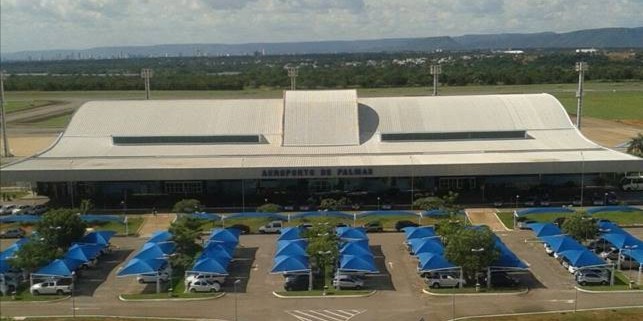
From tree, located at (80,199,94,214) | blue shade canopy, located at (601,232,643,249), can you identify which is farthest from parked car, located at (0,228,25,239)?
blue shade canopy, located at (601,232,643,249)

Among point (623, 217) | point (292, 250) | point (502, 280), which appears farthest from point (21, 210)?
point (623, 217)

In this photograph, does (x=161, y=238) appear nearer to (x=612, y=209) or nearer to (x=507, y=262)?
(x=507, y=262)

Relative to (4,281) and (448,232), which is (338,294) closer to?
(448,232)

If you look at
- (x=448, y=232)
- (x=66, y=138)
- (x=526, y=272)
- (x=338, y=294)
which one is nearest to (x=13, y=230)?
(x=66, y=138)

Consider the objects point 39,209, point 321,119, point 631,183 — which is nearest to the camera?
point 39,209

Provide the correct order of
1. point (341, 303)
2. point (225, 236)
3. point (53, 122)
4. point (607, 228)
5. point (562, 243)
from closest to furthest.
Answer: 1. point (341, 303)
2. point (562, 243)
3. point (225, 236)
4. point (607, 228)
5. point (53, 122)

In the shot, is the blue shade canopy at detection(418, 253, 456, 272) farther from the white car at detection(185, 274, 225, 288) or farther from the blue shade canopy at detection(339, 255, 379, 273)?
the white car at detection(185, 274, 225, 288)
